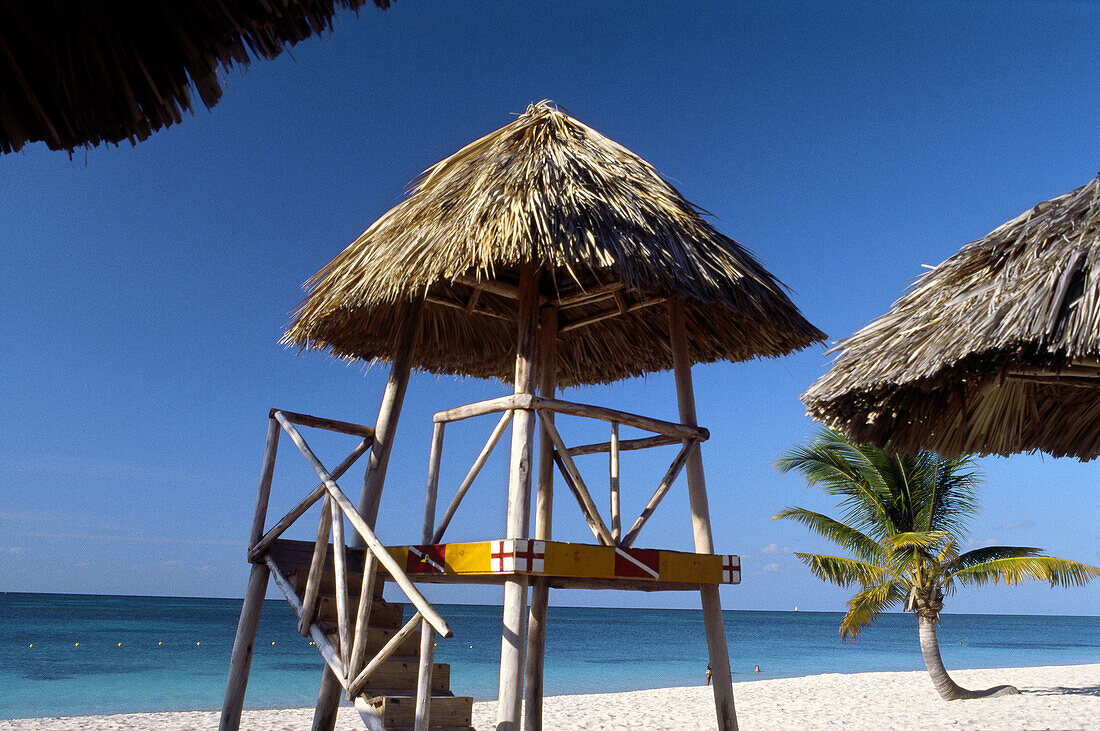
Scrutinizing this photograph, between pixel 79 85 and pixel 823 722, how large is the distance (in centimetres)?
1209

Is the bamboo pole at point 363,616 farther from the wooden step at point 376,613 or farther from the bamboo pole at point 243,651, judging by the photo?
the bamboo pole at point 243,651

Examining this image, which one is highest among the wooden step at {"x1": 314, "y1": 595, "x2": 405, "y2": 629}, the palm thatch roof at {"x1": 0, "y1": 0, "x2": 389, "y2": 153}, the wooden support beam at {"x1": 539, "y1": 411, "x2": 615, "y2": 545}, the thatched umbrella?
the thatched umbrella

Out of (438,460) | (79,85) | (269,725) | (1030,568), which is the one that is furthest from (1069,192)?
(269,725)

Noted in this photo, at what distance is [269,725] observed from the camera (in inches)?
491

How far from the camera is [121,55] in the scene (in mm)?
3193

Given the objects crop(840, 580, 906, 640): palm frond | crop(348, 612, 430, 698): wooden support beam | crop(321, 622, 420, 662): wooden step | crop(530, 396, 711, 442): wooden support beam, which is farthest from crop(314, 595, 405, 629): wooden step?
crop(840, 580, 906, 640): palm frond

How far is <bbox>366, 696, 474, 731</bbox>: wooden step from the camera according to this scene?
17.7ft

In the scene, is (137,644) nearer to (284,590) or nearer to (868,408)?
(284,590)

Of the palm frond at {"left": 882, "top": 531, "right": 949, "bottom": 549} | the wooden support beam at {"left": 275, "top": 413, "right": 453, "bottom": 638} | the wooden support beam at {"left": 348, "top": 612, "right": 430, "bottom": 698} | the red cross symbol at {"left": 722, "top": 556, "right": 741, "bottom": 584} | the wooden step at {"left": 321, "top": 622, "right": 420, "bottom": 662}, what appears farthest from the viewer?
the palm frond at {"left": 882, "top": 531, "right": 949, "bottom": 549}

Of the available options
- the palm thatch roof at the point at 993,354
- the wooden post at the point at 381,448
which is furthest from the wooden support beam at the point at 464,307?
the palm thatch roof at the point at 993,354

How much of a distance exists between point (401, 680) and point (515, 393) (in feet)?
6.56

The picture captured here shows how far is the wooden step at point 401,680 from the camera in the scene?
5732 millimetres

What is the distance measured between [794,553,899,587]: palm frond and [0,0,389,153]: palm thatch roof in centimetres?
1280

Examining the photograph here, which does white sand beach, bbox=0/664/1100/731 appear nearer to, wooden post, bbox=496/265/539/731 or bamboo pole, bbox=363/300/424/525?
bamboo pole, bbox=363/300/424/525
